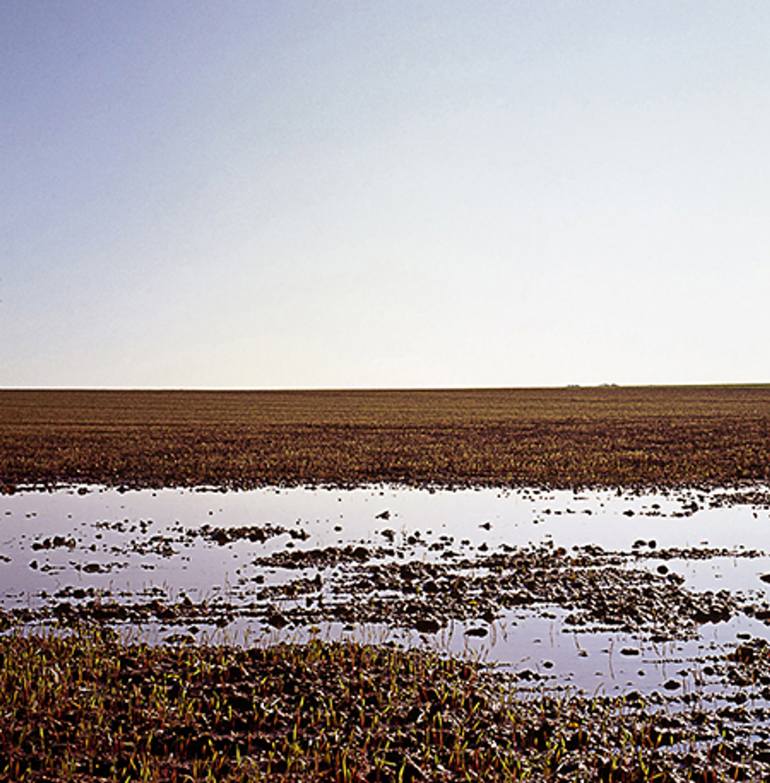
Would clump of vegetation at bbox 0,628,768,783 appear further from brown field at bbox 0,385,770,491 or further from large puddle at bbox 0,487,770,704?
brown field at bbox 0,385,770,491

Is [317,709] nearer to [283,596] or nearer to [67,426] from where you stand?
[283,596]

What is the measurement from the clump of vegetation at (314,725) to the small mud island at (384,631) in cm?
3

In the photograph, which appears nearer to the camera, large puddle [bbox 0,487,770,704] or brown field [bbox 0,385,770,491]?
large puddle [bbox 0,487,770,704]

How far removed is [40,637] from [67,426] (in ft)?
154

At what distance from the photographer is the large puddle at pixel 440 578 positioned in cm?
1103

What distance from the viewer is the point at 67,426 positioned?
5556 cm

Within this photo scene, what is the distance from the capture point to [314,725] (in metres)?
8.34

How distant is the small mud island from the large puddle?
69mm

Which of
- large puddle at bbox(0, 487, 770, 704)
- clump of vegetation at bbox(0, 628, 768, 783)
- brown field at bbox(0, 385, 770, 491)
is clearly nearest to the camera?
clump of vegetation at bbox(0, 628, 768, 783)

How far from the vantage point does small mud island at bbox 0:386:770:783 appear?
779 centimetres

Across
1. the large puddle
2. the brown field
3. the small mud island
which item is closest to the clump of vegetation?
the small mud island

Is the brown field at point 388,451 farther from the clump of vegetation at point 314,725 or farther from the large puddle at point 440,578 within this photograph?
the clump of vegetation at point 314,725

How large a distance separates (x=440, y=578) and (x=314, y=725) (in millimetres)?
6582

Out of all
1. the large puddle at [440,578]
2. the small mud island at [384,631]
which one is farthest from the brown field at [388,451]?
the large puddle at [440,578]
